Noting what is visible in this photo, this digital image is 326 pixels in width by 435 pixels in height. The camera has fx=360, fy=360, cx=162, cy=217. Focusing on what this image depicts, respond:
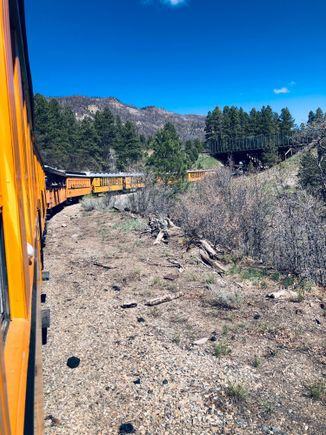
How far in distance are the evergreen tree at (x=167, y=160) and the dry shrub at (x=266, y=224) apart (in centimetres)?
710

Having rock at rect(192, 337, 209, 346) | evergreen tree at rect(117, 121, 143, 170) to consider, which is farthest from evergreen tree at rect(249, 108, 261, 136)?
rock at rect(192, 337, 209, 346)

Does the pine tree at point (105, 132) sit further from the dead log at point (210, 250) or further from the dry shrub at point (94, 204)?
the dead log at point (210, 250)

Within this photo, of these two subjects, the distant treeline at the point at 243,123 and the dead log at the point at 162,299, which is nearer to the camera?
the dead log at the point at 162,299

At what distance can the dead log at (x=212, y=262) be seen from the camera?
883cm

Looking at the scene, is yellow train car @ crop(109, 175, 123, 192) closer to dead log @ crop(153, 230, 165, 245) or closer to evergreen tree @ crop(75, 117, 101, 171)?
dead log @ crop(153, 230, 165, 245)

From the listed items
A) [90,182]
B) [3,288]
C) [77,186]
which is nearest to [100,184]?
[90,182]

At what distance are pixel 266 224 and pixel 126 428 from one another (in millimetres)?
7987

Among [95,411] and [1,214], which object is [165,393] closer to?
[95,411]

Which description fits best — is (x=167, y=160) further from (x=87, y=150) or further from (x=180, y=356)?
(x=87, y=150)

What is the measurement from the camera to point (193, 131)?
185625 mm

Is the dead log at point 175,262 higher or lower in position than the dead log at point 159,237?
lower

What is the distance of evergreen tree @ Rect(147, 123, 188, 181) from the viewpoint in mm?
21547

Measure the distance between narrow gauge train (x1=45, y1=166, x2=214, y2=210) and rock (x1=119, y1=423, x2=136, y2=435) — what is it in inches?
567

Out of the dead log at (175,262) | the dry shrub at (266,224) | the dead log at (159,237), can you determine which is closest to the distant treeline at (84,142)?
the dry shrub at (266,224)
